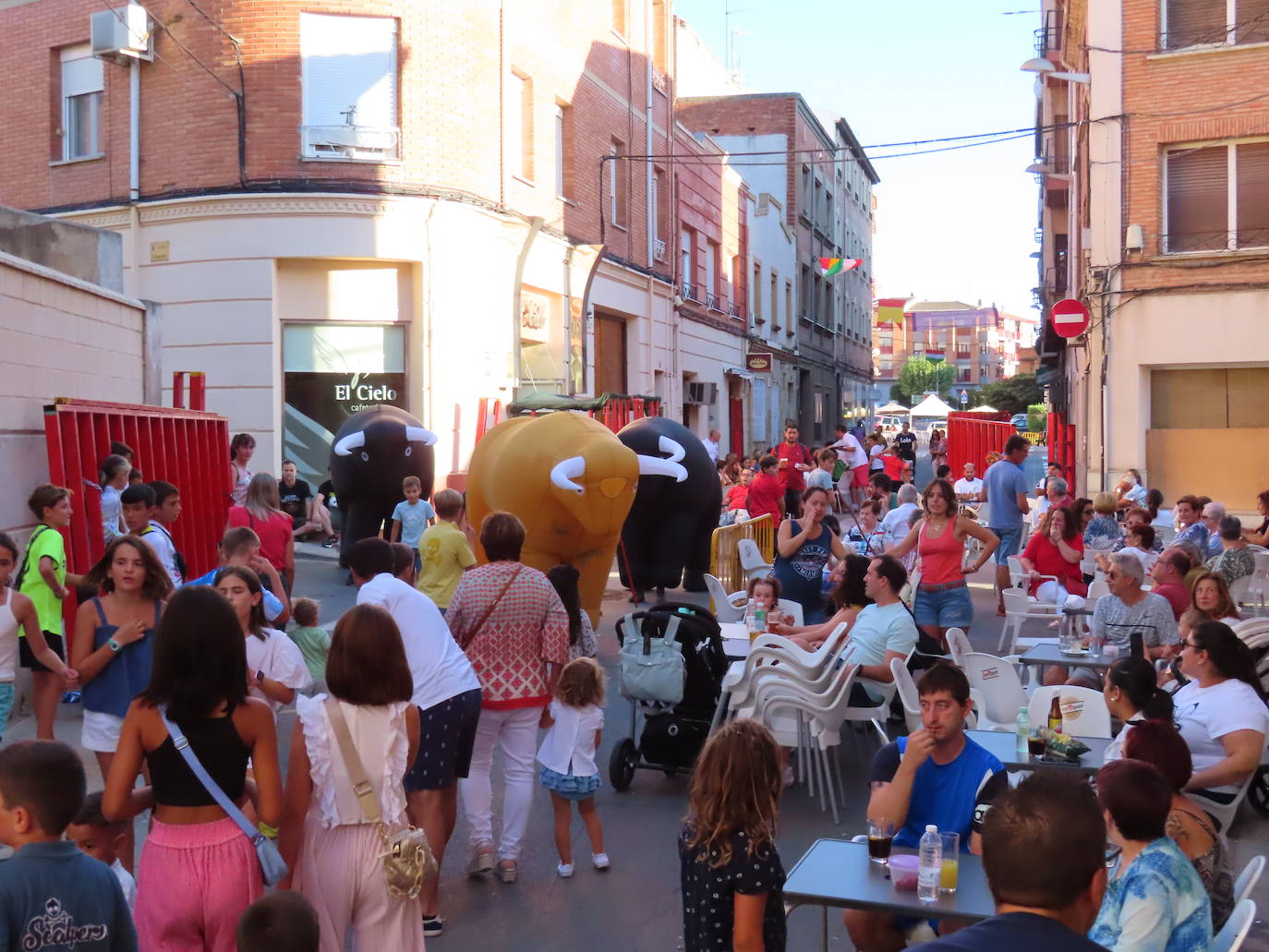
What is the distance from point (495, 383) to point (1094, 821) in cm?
1685

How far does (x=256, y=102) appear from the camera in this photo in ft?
54.7

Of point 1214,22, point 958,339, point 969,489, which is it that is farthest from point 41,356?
point 958,339

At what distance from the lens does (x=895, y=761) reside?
4.69 m

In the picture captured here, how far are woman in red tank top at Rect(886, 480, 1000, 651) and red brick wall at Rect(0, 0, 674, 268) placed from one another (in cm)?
1050

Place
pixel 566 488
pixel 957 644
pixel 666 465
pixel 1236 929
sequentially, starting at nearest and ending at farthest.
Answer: pixel 1236 929, pixel 957 644, pixel 566 488, pixel 666 465

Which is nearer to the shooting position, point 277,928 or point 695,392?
point 277,928

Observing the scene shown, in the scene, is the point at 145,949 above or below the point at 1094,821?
below

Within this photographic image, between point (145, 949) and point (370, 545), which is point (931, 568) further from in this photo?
point (145, 949)

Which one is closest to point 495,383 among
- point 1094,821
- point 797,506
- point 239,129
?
point 239,129

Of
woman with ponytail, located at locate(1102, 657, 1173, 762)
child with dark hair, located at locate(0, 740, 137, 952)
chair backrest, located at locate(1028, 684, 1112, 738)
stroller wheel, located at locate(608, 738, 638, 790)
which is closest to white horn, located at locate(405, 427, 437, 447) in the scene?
stroller wheel, located at locate(608, 738, 638, 790)

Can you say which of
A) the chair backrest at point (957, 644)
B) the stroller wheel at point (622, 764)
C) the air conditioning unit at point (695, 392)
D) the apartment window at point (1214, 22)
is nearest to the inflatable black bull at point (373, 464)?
the stroller wheel at point (622, 764)

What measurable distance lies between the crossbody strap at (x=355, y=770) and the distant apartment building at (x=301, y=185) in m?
13.7

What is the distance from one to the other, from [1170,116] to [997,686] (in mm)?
13420

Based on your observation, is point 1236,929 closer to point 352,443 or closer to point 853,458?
point 352,443
